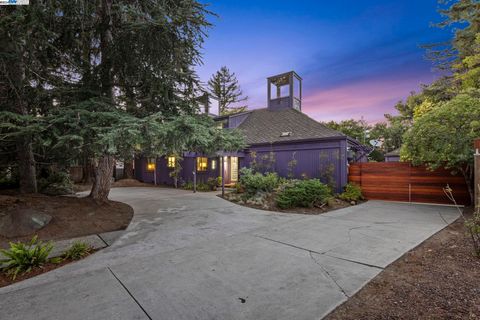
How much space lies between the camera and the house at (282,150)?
32.7ft

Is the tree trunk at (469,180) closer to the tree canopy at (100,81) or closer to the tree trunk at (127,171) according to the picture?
the tree canopy at (100,81)

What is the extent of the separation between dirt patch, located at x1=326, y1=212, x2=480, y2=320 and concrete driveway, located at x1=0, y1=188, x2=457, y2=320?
153 mm

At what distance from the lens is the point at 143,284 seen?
2.64 meters

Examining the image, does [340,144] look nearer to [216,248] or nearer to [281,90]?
[281,90]

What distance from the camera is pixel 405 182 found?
29.2 feet

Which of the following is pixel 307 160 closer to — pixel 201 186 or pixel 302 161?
pixel 302 161

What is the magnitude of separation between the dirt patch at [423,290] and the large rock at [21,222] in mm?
5676

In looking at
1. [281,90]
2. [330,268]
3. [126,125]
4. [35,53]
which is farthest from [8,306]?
[281,90]

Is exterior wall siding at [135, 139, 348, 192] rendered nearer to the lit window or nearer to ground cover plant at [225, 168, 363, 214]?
ground cover plant at [225, 168, 363, 214]

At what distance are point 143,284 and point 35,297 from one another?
1.12 m

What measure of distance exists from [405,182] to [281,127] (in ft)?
21.5

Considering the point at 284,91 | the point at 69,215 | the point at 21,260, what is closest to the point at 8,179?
the point at 69,215

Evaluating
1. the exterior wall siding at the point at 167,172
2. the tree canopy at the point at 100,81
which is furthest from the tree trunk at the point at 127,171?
the tree canopy at the point at 100,81

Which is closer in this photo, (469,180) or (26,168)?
(26,168)
